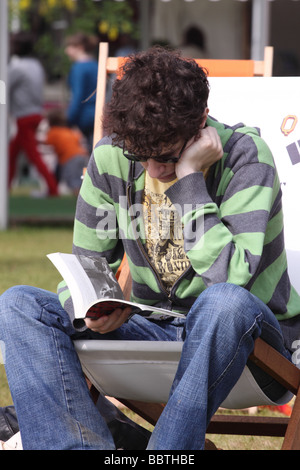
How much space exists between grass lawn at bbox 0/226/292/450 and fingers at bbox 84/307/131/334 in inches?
37.9

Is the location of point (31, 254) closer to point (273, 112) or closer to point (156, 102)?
point (273, 112)

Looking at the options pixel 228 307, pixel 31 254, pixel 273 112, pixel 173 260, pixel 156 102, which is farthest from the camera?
pixel 31 254

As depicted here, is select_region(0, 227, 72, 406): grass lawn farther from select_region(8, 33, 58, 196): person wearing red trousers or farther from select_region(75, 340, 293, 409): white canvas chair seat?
select_region(8, 33, 58, 196): person wearing red trousers

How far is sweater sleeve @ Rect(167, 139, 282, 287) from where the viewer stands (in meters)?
2.19

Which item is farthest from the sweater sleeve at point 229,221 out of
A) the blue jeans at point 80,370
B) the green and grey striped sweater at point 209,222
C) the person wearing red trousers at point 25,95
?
the person wearing red trousers at point 25,95

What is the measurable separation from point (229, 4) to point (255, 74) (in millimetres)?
7164

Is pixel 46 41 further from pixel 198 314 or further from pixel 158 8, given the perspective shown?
pixel 198 314

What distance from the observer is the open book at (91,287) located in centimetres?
211

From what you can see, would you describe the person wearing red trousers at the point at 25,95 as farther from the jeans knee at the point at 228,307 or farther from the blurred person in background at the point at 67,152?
the jeans knee at the point at 228,307

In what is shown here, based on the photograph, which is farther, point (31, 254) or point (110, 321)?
point (31, 254)

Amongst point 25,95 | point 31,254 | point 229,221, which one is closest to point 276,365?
point 229,221

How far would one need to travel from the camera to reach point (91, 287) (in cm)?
223

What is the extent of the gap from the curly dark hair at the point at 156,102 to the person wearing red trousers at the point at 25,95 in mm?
8057

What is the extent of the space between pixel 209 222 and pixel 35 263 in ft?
13.5
